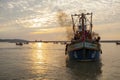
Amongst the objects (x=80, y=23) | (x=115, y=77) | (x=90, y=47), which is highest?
(x=80, y=23)

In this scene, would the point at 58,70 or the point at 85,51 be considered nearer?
the point at 58,70

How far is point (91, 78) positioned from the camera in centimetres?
2906

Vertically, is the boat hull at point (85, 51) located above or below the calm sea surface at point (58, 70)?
above

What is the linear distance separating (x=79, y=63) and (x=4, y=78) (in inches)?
713

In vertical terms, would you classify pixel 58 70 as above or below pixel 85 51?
below

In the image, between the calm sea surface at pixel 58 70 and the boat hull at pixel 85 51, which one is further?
the boat hull at pixel 85 51

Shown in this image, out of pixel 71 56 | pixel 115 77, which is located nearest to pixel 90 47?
pixel 71 56

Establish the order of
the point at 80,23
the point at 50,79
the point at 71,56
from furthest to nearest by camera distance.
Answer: the point at 80,23
the point at 71,56
the point at 50,79

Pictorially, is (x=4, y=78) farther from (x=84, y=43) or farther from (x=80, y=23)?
(x=80, y=23)

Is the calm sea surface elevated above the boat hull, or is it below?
below

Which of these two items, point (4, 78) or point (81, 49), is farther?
point (81, 49)

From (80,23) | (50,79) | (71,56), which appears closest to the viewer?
(50,79)

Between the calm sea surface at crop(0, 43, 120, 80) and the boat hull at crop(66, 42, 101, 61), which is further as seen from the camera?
the boat hull at crop(66, 42, 101, 61)

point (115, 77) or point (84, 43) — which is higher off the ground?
point (84, 43)
